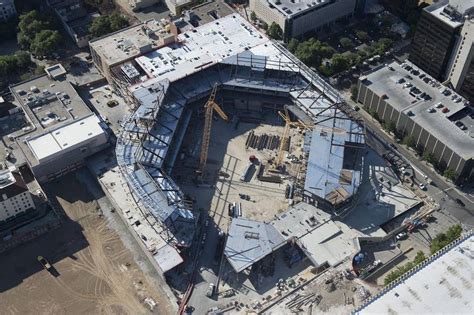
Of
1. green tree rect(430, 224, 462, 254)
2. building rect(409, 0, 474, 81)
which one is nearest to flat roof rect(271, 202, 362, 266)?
green tree rect(430, 224, 462, 254)

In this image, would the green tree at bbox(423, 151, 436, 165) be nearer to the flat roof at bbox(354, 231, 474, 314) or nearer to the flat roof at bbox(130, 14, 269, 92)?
the flat roof at bbox(354, 231, 474, 314)

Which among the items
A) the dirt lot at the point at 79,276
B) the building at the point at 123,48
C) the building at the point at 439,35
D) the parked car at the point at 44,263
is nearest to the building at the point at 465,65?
the building at the point at 439,35

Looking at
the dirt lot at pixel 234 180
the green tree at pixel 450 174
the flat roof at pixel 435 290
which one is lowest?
the dirt lot at pixel 234 180

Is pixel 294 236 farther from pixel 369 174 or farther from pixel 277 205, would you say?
pixel 369 174

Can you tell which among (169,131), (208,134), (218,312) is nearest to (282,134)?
(208,134)

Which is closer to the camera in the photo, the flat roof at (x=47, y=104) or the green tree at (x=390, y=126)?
the flat roof at (x=47, y=104)

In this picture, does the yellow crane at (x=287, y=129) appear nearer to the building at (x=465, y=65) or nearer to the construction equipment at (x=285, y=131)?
the construction equipment at (x=285, y=131)

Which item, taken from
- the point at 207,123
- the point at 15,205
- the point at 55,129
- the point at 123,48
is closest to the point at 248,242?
the point at 207,123
